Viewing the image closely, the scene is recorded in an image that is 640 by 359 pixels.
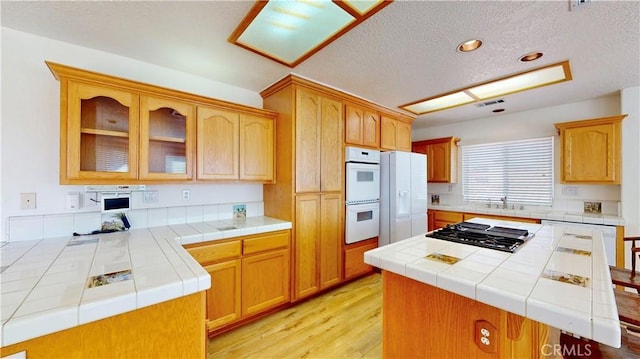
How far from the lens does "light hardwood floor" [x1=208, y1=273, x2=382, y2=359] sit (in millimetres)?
1871

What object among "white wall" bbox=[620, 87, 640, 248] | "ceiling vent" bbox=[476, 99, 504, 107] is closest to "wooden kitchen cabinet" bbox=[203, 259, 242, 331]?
"ceiling vent" bbox=[476, 99, 504, 107]

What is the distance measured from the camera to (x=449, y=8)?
1.52 metres

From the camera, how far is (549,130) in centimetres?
352

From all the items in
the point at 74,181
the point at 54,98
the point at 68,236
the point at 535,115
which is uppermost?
the point at 535,115

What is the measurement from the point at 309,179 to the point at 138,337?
1.85 metres

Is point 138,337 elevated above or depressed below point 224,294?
above

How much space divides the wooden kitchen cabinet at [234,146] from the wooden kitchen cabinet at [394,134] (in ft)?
5.36

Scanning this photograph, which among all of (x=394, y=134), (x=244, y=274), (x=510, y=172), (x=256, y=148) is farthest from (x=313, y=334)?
(x=510, y=172)

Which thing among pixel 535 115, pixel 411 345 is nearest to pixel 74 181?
pixel 411 345

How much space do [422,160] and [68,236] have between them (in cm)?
394

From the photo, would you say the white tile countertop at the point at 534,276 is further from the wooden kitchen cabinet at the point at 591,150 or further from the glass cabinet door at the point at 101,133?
the wooden kitchen cabinet at the point at 591,150

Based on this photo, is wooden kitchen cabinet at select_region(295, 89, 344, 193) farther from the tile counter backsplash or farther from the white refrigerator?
the tile counter backsplash

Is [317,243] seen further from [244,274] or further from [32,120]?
[32,120]

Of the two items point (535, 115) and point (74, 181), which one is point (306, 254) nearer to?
point (74, 181)
